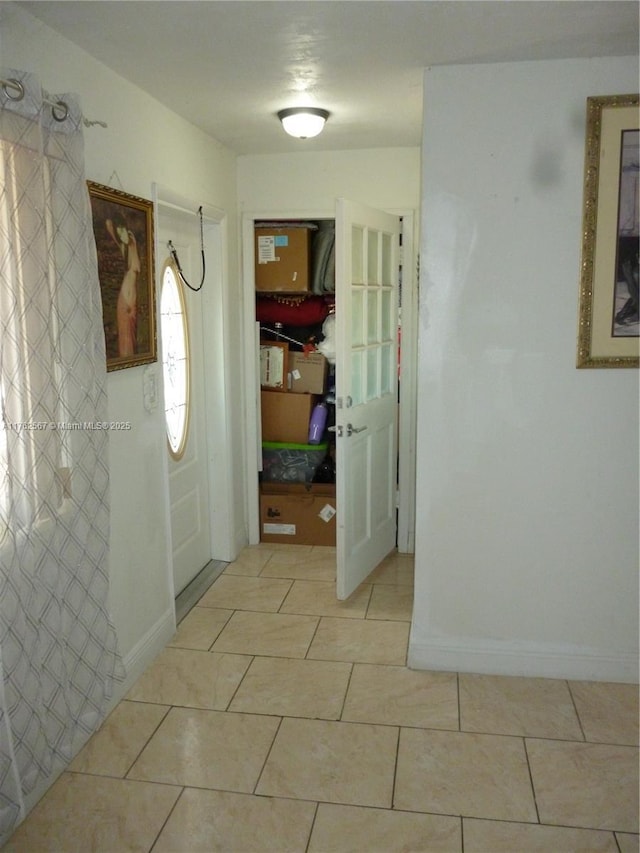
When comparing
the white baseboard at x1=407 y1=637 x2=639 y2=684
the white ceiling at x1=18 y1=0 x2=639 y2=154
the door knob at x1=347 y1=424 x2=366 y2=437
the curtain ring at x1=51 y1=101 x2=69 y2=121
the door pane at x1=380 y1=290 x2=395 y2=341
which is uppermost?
the white ceiling at x1=18 y1=0 x2=639 y2=154

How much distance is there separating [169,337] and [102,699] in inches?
70.3

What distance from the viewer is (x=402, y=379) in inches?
167

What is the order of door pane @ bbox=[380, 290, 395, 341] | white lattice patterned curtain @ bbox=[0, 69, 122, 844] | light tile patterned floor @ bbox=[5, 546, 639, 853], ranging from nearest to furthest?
white lattice patterned curtain @ bbox=[0, 69, 122, 844] → light tile patterned floor @ bbox=[5, 546, 639, 853] → door pane @ bbox=[380, 290, 395, 341]

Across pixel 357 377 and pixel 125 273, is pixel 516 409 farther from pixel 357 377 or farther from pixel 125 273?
pixel 125 273

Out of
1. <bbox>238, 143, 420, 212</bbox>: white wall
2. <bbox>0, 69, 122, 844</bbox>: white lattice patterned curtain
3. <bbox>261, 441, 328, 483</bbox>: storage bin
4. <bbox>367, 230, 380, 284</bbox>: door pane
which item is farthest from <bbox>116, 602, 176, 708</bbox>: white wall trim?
<bbox>238, 143, 420, 212</bbox>: white wall

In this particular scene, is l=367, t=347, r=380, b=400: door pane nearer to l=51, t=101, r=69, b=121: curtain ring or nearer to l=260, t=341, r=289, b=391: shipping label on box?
l=260, t=341, r=289, b=391: shipping label on box

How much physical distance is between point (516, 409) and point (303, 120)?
1558 millimetres

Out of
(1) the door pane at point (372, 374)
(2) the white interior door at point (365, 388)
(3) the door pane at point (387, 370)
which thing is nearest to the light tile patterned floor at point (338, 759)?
(2) the white interior door at point (365, 388)

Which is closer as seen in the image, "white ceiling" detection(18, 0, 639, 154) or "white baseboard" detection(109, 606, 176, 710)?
"white ceiling" detection(18, 0, 639, 154)

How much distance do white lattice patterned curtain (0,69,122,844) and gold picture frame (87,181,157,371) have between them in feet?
0.99

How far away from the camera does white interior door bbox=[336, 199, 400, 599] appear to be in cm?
342

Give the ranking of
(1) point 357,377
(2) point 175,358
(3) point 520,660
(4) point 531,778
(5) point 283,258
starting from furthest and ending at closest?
(5) point 283,258
(2) point 175,358
(1) point 357,377
(3) point 520,660
(4) point 531,778

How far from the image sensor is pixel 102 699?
8.32 feet

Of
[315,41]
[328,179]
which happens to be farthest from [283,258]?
[315,41]
